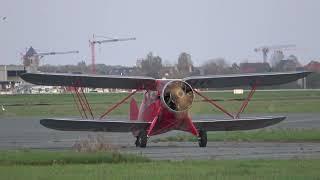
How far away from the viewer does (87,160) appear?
1814cm

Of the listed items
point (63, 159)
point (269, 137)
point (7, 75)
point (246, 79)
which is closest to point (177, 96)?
point (246, 79)

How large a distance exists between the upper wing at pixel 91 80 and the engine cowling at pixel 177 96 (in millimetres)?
1639

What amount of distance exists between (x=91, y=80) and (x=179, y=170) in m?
13.1

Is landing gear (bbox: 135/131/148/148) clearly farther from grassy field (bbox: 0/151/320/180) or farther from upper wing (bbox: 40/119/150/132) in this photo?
grassy field (bbox: 0/151/320/180)

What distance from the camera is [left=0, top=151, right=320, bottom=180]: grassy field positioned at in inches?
559

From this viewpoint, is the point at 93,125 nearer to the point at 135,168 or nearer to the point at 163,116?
the point at 163,116

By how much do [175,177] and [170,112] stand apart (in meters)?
11.7

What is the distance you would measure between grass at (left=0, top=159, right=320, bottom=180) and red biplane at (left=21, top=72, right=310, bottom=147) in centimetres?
804

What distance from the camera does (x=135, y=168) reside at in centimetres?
1587

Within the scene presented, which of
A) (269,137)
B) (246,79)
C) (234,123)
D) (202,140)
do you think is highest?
(246,79)

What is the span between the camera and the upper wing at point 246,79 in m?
28.4

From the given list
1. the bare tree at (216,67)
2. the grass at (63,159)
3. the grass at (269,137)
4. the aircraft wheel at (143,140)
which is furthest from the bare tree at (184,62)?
the grass at (63,159)

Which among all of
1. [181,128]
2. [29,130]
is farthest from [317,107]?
[181,128]

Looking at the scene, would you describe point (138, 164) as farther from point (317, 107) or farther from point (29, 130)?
point (317, 107)
